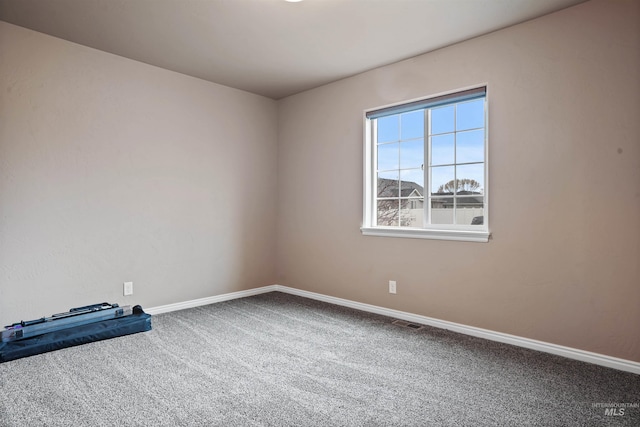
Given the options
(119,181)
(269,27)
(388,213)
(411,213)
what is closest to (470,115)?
(411,213)

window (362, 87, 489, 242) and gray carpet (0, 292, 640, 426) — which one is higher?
window (362, 87, 489, 242)

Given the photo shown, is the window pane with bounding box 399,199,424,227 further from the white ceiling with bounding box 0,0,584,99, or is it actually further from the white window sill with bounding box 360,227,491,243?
the white ceiling with bounding box 0,0,584,99

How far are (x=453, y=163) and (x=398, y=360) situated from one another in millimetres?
1756

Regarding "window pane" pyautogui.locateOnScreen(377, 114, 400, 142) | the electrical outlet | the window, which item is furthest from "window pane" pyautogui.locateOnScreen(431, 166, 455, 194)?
the electrical outlet

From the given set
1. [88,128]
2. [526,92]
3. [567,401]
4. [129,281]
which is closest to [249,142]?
[88,128]

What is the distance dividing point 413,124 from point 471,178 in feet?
2.65

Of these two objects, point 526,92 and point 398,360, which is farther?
point 526,92

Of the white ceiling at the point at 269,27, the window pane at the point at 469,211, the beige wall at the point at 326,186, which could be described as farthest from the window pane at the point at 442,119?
the window pane at the point at 469,211

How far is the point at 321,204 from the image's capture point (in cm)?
431

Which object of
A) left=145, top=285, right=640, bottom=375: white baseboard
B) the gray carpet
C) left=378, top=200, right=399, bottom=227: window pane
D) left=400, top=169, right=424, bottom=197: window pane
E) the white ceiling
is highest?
the white ceiling

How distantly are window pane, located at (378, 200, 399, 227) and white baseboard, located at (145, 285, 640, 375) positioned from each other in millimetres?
864

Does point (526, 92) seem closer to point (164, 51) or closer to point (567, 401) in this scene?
point (567, 401)

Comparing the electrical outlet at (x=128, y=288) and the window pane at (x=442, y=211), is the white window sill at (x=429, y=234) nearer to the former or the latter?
the window pane at (x=442, y=211)

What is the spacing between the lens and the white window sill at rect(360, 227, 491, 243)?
3051 millimetres
